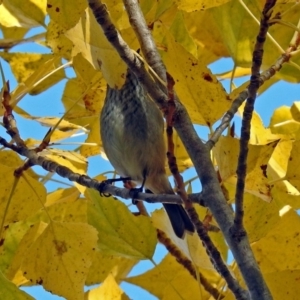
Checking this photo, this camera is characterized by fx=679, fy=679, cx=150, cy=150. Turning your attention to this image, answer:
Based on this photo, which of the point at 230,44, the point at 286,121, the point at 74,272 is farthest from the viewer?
the point at 286,121

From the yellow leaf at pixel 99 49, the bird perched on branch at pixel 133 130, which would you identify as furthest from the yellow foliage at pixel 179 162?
the bird perched on branch at pixel 133 130

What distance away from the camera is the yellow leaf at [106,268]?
1.32 meters

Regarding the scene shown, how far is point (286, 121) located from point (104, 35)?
1.75ft

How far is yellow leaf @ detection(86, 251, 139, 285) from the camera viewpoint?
4.34ft

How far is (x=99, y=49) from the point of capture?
2.70 ft

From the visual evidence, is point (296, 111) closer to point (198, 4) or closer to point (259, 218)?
point (259, 218)

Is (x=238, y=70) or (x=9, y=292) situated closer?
(x=9, y=292)

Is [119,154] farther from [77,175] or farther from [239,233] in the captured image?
[239,233]

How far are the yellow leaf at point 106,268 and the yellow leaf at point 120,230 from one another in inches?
7.5

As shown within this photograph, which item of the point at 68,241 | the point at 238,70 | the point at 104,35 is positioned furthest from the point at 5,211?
the point at 238,70

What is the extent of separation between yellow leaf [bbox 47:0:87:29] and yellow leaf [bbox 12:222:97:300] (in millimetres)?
303

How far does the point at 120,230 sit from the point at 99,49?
0.40 m

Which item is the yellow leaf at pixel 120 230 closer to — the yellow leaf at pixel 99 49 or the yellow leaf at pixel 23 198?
the yellow leaf at pixel 23 198

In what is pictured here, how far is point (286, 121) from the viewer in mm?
1248
